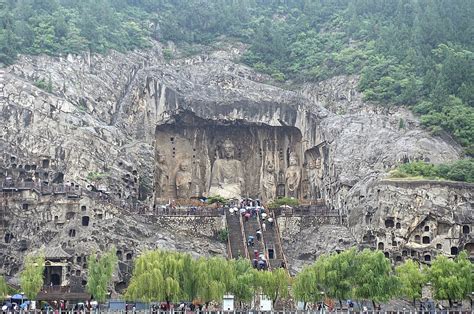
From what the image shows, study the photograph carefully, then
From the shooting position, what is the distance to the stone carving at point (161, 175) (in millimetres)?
81125

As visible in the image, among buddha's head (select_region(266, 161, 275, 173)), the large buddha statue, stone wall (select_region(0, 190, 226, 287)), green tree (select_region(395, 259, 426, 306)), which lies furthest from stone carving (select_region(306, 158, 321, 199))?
green tree (select_region(395, 259, 426, 306))

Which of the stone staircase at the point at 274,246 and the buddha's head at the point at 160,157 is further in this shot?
the buddha's head at the point at 160,157

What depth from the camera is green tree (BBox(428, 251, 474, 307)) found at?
50062 millimetres

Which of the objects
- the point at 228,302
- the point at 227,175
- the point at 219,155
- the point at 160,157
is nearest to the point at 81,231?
the point at 228,302

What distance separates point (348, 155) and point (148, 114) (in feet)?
62.9

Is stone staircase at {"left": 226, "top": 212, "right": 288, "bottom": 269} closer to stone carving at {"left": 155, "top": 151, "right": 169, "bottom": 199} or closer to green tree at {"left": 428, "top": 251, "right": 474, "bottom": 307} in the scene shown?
green tree at {"left": 428, "top": 251, "right": 474, "bottom": 307}

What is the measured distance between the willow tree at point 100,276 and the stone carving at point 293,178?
3177cm

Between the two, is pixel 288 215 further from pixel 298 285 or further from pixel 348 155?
pixel 298 285

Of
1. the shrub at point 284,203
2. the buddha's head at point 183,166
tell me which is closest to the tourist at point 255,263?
the shrub at point 284,203

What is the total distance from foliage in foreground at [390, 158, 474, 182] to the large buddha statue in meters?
20.4

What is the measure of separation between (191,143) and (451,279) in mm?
39179

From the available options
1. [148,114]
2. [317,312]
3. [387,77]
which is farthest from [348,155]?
[317,312]

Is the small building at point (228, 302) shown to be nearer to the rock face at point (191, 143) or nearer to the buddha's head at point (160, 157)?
the rock face at point (191, 143)

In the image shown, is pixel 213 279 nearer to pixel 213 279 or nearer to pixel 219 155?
pixel 213 279
